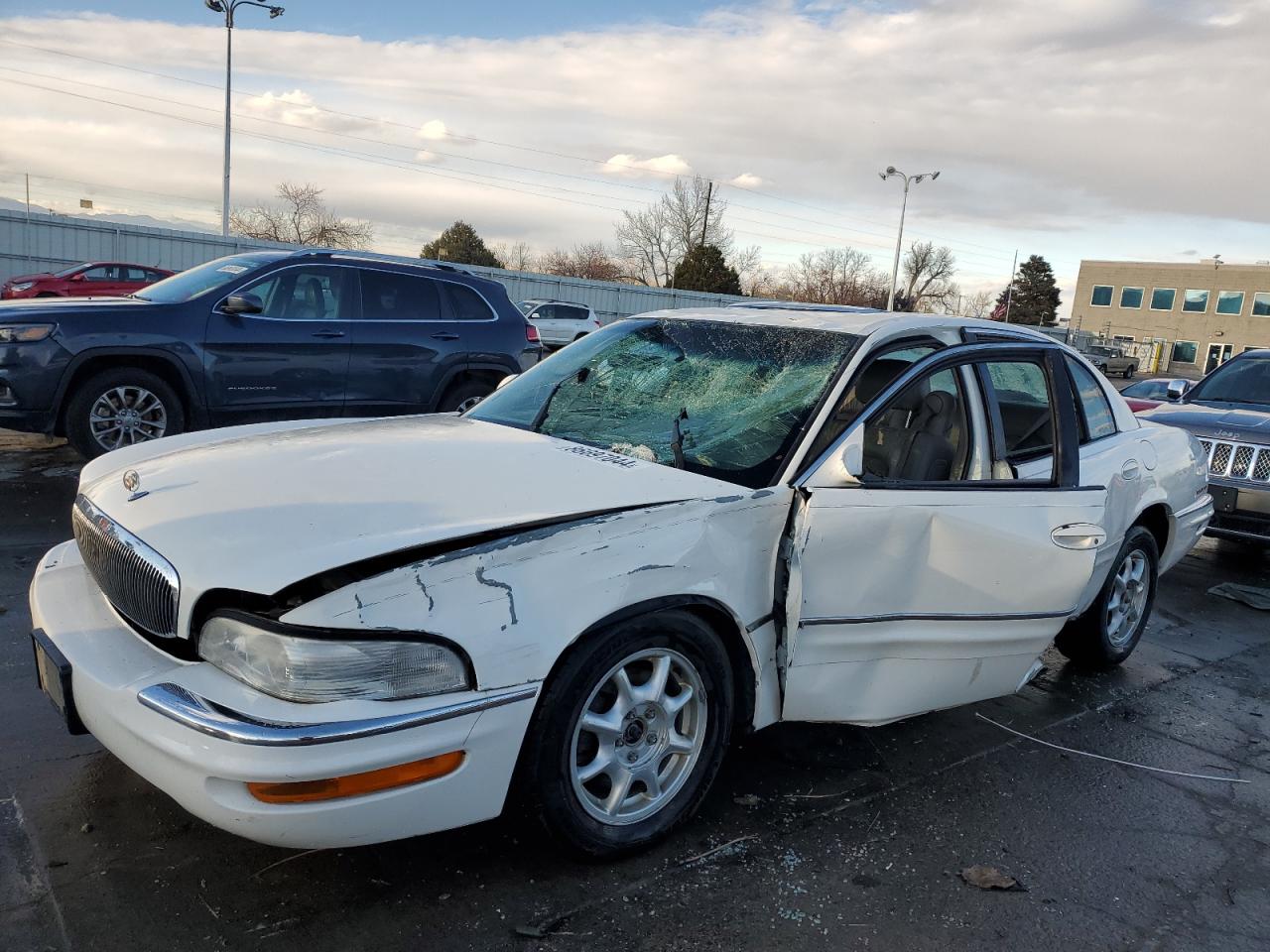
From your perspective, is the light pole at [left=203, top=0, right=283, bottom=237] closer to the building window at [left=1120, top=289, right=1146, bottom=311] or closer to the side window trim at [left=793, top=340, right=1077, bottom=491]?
the side window trim at [left=793, top=340, right=1077, bottom=491]

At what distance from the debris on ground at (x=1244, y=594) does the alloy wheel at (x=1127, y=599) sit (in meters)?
2.01

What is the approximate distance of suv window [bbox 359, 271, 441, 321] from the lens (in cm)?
838

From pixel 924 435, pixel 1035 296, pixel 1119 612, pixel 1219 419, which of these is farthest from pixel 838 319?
pixel 1035 296

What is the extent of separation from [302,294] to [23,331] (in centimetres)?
203

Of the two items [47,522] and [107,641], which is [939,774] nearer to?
[107,641]

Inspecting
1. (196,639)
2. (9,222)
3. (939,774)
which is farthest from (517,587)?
(9,222)

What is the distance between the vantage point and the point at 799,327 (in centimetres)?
373

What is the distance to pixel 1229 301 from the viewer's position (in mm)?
64688

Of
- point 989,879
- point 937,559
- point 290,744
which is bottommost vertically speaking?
point 989,879

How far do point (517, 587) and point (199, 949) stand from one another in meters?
1.15

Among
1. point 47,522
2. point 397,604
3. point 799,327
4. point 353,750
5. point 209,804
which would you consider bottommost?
point 47,522

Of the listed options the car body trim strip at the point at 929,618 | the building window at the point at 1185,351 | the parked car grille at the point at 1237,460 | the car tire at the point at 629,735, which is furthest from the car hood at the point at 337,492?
the building window at the point at 1185,351

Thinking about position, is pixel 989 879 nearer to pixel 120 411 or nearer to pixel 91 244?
pixel 120 411

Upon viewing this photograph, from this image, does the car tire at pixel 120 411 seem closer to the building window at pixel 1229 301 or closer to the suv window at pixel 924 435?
the suv window at pixel 924 435
